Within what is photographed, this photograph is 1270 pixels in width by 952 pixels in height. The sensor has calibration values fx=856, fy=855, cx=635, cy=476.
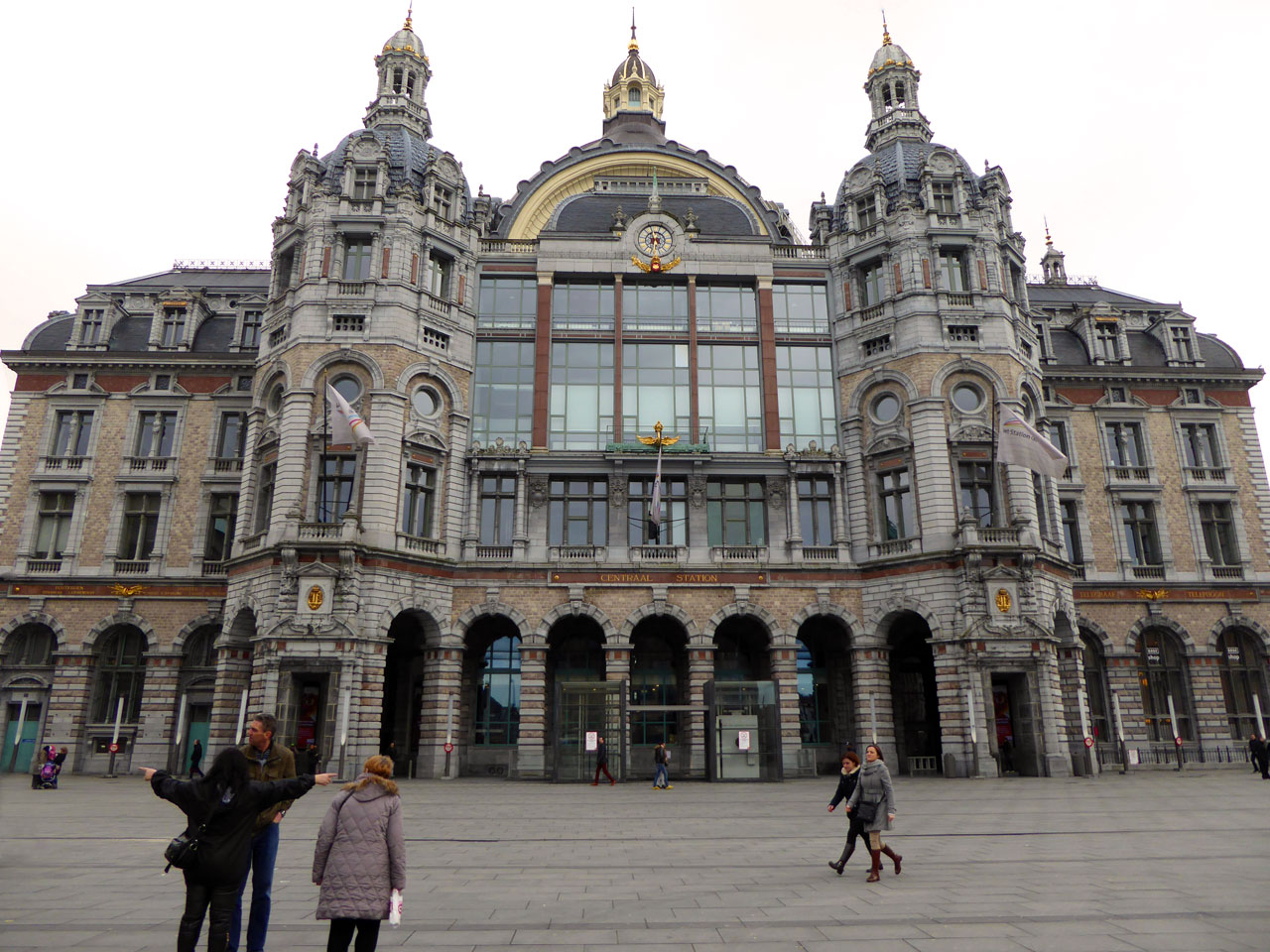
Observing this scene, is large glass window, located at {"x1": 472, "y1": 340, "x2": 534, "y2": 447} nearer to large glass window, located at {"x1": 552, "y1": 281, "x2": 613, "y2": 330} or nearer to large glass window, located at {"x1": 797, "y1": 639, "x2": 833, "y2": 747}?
large glass window, located at {"x1": 552, "y1": 281, "x2": 613, "y2": 330}

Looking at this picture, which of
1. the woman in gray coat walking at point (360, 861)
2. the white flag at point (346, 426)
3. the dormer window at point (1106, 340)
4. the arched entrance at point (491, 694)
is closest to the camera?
the woman in gray coat walking at point (360, 861)

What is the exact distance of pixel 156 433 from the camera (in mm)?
44438

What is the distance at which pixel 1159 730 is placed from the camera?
43.7m

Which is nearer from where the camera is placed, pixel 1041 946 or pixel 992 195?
pixel 1041 946

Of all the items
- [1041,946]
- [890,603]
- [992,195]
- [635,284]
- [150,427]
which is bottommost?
[1041,946]

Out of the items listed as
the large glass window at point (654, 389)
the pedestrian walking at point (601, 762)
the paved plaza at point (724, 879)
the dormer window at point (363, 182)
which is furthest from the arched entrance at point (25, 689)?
the large glass window at point (654, 389)

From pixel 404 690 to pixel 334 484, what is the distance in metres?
10.3

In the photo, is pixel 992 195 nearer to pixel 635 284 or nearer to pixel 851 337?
pixel 851 337

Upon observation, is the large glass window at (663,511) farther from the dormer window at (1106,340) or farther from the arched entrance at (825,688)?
the dormer window at (1106,340)

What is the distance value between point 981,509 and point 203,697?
3736 centimetres

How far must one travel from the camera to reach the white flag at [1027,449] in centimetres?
3266

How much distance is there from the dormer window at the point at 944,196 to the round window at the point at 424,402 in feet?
86.3

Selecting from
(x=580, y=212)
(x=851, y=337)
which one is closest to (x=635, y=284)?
(x=580, y=212)

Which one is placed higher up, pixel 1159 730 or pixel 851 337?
pixel 851 337
